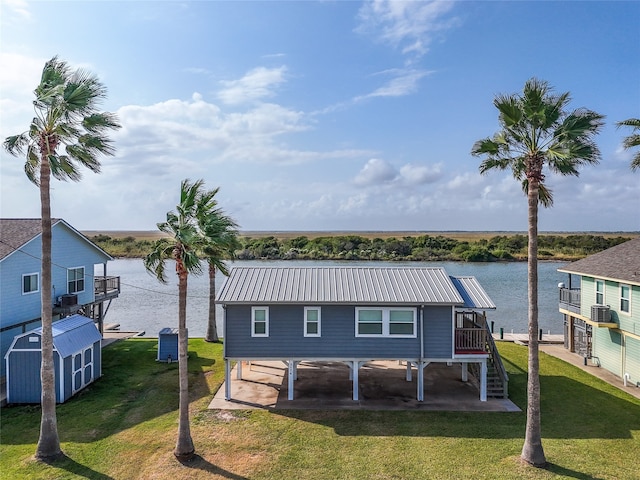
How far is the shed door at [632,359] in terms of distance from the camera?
55.1ft

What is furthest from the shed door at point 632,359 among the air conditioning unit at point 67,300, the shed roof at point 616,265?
the air conditioning unit at point 67,300

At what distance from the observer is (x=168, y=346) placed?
20.0 metres

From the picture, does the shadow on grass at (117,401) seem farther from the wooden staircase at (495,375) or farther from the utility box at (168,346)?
the wooden staircase at (495,375)

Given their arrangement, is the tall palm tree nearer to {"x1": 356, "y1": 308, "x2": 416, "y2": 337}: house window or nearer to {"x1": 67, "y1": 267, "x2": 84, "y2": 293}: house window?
{"x1": 356, "y1": 308, "x2": 416, "y2": 337}: house window

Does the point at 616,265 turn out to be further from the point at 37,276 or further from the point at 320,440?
the point at 37,276

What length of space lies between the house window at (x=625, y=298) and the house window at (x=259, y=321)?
14596mm

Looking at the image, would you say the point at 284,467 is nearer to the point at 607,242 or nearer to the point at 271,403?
the point at 271,403

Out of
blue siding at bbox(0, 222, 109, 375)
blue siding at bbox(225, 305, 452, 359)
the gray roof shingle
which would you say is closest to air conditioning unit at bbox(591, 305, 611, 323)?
blue siding at bbox(225, 305, 452, 359)

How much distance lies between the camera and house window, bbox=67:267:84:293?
21328mm

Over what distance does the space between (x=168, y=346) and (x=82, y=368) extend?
4.27 metres

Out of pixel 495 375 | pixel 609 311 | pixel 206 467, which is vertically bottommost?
pixel 206 467

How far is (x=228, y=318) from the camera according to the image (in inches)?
589

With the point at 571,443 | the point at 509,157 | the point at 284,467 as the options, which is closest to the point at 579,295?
the point at 571,443

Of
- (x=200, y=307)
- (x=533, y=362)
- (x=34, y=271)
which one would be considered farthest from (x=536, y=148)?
(x=200, y=307)
